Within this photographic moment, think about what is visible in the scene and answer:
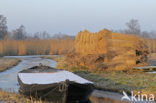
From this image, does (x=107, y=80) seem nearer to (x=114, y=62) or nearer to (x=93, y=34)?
(x=114, y=62)

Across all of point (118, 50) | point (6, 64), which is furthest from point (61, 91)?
point (6, 64)

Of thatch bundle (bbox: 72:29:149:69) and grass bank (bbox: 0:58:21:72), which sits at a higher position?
thatch bundle (bbox: 72:29:149:69)

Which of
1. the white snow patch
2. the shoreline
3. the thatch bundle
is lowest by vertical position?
the shoreline

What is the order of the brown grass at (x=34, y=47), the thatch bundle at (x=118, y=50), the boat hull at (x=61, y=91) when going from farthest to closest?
the brown grass at (x=34, y=47), the thatch bundle at (x=118, y=50), the boat hull at (x=61, y=91)

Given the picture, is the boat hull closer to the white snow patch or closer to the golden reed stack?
the white snow patch

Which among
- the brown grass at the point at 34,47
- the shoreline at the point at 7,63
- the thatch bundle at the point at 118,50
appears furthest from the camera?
the brown grass at the point at 34,47

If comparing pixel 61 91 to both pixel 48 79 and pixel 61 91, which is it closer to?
pixel 61 91

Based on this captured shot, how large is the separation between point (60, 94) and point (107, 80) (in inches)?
246

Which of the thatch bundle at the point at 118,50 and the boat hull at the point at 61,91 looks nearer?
the boat hull at the point at 61,91

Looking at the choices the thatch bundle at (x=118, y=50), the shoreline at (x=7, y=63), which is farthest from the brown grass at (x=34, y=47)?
the thatch bundle at (x=118, y=50)

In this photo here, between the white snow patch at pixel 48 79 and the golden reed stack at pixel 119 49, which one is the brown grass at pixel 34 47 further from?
the white snow patch at pixel 48 79

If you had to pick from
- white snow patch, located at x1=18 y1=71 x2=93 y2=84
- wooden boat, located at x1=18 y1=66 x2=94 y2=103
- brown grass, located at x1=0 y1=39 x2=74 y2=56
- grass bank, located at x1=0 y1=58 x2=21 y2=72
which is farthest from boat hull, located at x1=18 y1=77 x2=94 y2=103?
brown grass, located at x1=0 y1=39 x2=74 y2=56

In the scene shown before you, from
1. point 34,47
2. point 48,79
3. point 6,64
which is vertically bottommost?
point 6,64

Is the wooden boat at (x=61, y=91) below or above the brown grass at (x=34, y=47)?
below
